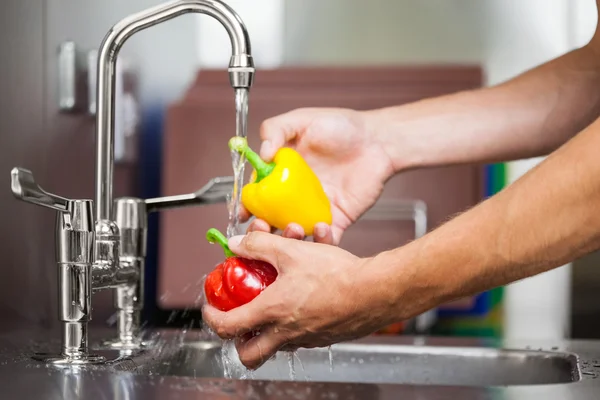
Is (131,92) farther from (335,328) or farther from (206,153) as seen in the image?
(335,328)

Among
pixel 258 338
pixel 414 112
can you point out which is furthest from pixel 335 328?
pixel 414 112

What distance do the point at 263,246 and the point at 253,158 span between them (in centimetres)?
22

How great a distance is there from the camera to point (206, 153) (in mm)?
2117

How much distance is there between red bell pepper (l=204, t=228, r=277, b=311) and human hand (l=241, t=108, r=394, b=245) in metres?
0.22

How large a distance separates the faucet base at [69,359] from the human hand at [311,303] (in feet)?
0.52

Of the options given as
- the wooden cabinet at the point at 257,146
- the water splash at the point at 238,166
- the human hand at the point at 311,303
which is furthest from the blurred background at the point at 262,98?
the human hand at the point at 311,303

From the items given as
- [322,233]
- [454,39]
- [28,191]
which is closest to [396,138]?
[322,233]

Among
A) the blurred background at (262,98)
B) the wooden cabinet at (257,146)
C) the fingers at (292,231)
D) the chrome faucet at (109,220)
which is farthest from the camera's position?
the wooden cabinet at (257,146)

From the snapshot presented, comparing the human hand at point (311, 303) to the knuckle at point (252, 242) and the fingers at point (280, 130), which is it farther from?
the fingers at point (280, 130)

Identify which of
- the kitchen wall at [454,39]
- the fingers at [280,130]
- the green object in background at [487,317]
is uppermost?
the kitchen wall at [454,39]

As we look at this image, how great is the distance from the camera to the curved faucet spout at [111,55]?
1101mm

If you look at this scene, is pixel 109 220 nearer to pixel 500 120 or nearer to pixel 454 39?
pixel 500 120

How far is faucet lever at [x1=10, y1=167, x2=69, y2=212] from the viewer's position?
100 cm

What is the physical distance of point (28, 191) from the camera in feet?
3.30
